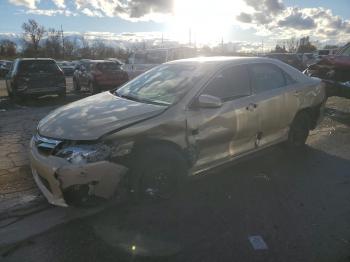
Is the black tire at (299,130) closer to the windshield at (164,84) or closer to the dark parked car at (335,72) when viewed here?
the windshield at (164,84)

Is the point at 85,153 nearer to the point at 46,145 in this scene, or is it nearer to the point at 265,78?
the point at 46,145

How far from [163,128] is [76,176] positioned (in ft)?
3.52

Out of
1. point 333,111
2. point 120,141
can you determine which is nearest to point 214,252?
point 120,141

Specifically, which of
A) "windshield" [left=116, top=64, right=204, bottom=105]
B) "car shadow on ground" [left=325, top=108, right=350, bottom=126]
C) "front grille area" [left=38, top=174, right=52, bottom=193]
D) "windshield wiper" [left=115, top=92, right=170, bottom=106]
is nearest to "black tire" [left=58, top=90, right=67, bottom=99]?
"car shadow on ground" [left=325, top=108, right=350, bottom=126]

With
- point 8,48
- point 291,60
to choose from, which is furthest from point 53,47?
point 291,60

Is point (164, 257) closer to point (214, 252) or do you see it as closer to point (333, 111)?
point (214, 252)

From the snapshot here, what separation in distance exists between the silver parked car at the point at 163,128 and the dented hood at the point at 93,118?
1 centimetres

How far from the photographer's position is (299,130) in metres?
6.50

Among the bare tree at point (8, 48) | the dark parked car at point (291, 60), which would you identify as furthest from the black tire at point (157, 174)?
the bare tree at point (8, 48)

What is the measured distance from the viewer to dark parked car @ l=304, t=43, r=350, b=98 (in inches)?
415

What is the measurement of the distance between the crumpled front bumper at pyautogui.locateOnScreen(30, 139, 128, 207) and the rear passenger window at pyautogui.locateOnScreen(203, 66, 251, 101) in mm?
1589

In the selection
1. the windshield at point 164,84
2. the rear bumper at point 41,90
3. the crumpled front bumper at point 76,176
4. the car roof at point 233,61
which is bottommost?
the rear bumper at point 41,90

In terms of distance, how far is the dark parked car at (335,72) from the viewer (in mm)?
10538

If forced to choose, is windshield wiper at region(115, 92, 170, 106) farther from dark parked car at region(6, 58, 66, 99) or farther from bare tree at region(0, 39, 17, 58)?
bare tree at region(0, 39, 17, 58)
